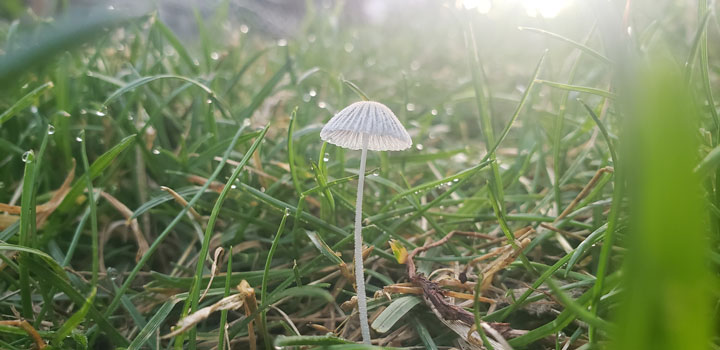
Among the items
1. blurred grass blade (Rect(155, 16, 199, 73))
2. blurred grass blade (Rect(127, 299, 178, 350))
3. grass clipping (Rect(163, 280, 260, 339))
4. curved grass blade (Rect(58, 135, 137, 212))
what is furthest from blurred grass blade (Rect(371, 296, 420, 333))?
blurred grass blade (Rect(155, 16, 199, 73))

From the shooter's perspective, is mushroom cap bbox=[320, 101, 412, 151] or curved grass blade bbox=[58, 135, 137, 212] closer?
mushroom cap bbox=[320, 101, 412, 151]

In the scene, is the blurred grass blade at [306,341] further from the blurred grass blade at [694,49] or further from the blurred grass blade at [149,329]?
the blurred grass blade at [694,49]

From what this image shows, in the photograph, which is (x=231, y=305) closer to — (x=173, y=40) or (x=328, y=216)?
(x=328, y=216)

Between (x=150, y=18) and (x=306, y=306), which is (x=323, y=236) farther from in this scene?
(x=150, y=18)

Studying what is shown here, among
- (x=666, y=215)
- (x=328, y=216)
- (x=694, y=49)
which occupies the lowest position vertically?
(x=328, y=216)

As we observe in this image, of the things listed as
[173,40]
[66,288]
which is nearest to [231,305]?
[66,288]

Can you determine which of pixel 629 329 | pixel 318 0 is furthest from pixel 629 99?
pixel 318 0

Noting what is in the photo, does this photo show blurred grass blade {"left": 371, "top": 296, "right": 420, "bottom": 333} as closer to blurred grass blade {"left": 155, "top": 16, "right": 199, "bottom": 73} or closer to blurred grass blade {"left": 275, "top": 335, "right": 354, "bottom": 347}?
blurred grass blade {"left": 275, "top": 335, "right": 354, "bottom": 347}

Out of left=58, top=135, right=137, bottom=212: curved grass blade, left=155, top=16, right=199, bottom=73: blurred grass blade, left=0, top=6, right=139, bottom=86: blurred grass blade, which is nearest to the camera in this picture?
left=0, top=6, right=139, bottom=86: blurred grass blade
